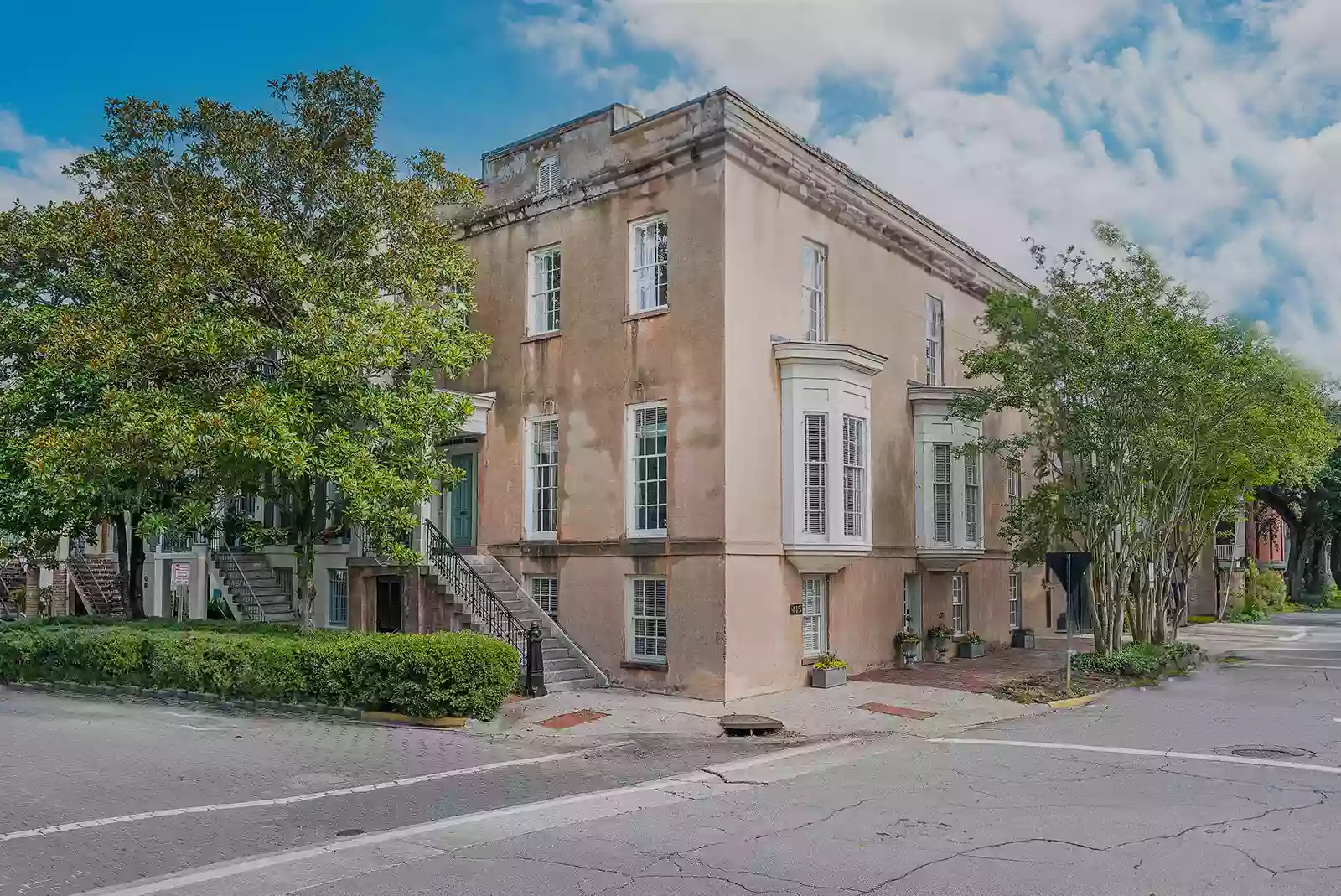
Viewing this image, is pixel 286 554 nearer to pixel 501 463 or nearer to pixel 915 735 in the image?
pixel 501 463

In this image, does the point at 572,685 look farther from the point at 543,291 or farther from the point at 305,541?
the point at 543,291

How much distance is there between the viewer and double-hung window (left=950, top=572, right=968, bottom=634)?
23359 mm

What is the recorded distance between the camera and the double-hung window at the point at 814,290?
19.2 m

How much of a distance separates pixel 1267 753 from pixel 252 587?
19681 mm

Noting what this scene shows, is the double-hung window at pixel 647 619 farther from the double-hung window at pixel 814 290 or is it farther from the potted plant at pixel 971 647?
the potted plant at pixel 971 647

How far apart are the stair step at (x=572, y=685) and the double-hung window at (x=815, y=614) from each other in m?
3.70

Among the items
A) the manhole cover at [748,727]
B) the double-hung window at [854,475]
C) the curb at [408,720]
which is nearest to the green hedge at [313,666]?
the curb at [408,720]

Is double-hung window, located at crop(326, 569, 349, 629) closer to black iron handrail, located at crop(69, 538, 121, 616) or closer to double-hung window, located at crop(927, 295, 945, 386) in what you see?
black iron handrail, located at crop(69, 538, 121, 616)

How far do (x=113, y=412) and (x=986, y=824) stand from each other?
1350 cm

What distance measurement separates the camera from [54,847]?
834 centimetres

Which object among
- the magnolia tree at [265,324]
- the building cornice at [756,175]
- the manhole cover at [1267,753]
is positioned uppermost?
the building cornice at [756,175]

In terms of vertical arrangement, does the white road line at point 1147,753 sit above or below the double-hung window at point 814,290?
below

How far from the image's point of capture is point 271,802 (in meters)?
9.83

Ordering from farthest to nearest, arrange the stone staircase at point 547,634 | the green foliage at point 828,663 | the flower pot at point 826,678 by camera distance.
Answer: the green foliage at point 828,663
the flower pot at point 826,678
the stone staircase at point 547,634
